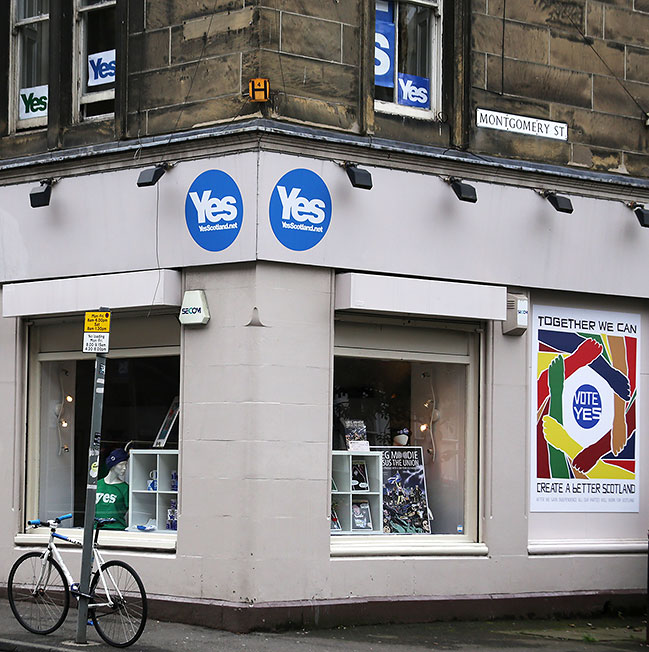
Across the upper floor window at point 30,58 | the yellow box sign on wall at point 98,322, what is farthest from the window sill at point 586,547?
the upper floor window at point 30,58

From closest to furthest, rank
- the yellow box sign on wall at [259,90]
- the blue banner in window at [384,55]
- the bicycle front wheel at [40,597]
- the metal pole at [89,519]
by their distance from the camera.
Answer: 1. the metal pole at [89,519]
2. the bicycle front wheel at [40,597]
3. the yellow box sign on wall at [259,90]
4. the blue banner in window at [384,55]

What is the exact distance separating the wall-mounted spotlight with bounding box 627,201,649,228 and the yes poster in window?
3.68 ft

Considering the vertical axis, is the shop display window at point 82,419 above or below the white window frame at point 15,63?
below

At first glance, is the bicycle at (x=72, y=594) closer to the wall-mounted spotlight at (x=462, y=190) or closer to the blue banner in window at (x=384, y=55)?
the wall-mounted spotlight at (x=462, y=190)

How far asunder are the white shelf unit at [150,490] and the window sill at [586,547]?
3.95 m

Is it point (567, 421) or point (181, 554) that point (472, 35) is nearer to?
point (567, 421)

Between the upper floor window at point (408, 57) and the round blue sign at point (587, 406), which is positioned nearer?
the upper floor window at point (408, 57)

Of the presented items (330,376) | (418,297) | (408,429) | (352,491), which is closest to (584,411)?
(408,429)

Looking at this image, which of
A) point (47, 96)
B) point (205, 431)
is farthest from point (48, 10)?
point (205, 431)

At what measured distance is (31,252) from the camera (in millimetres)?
13500

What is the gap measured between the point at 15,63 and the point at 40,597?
6293 millimetres

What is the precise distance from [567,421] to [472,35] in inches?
174

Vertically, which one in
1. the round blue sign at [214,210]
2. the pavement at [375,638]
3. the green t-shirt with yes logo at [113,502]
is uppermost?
the round blue sign at [214,210]

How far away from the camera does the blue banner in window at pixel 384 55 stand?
13.1 meters
